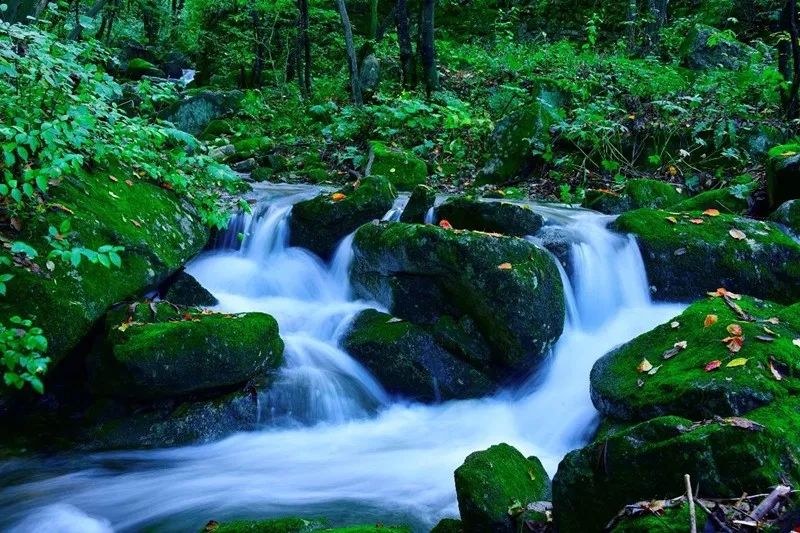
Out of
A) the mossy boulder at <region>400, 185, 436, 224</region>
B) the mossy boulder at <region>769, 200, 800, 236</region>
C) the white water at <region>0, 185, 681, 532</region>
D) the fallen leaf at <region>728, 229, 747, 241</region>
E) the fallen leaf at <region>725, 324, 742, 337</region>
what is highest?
the mossy boulder at <region>400, 185, 436, 224</region>

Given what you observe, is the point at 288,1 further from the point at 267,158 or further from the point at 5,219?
the point at 5,219

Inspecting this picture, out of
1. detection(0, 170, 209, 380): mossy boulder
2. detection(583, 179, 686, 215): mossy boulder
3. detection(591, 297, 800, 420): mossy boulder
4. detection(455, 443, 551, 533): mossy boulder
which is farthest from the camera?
detection(583, 179, 686, 215): mossy boulder

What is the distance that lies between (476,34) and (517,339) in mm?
22453

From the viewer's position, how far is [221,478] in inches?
199

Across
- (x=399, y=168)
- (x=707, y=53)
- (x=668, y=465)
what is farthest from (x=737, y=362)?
(x=707, y=53)

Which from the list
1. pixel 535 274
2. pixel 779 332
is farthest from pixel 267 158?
pixel 779 332

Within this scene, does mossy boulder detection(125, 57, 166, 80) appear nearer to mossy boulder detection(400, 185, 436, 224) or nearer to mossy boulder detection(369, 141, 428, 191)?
mossy boulder detection(369, 141, 428, 191)

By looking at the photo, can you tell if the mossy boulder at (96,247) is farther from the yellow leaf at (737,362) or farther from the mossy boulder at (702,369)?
the yellow leaf at (737,362)

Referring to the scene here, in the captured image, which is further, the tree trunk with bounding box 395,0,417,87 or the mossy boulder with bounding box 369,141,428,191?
the tree trunk with bounding box 395,0,417,87

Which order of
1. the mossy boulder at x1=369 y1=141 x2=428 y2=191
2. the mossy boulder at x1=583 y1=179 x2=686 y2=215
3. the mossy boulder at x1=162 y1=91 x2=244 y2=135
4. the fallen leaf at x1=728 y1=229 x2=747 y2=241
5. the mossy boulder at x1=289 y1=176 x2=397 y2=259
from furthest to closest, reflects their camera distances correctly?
the mossy boulder at x1=162 y1=91 x2=244 y2=135 < the mossy boulder at x1=369 y1=141 x2=428 y2=191 < the mossy boulder at x1=583 y1=179 x2=686 y2=215 < the mossy boulder at x1=289 y1=176 x2=397 y2=259 < the fallen leaf at x1=728 y1=229 x2=747 y2=241

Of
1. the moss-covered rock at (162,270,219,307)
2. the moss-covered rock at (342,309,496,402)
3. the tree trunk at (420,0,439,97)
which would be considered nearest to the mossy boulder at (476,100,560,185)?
the tree trunk at (420,0,439,97)

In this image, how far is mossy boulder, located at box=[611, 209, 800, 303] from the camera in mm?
6629

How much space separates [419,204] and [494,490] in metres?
4.55

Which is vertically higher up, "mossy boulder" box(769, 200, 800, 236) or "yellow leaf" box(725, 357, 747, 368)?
"mossy boulder" box(769, 200, 800, 236)
